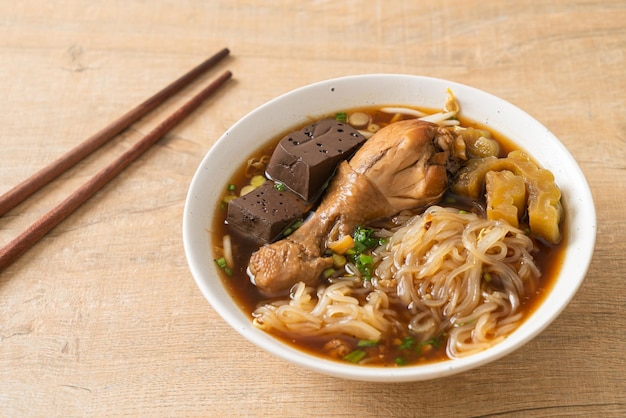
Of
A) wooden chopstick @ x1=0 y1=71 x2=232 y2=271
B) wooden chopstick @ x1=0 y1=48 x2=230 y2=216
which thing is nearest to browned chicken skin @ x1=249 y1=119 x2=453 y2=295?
wooden chopstick @ x1=0 y1=71 x2=232 y2=271

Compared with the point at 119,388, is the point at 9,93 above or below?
above

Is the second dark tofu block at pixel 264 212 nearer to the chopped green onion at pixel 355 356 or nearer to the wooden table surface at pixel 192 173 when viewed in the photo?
the wooden table surface at pixel 192 173

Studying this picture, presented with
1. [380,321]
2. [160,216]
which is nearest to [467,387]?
[380,321]

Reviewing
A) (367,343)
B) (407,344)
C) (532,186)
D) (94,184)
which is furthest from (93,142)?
(532,186)

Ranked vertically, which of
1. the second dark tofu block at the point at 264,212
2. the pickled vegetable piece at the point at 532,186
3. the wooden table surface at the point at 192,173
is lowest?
the wooden table surface at the point at 192,173

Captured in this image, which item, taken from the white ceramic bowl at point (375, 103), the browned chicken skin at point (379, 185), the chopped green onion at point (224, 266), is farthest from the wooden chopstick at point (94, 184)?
the browned chicken skin at point (379, 185)

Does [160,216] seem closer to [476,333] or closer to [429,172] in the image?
[429,172]

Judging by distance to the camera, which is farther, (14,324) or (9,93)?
(9,93)
